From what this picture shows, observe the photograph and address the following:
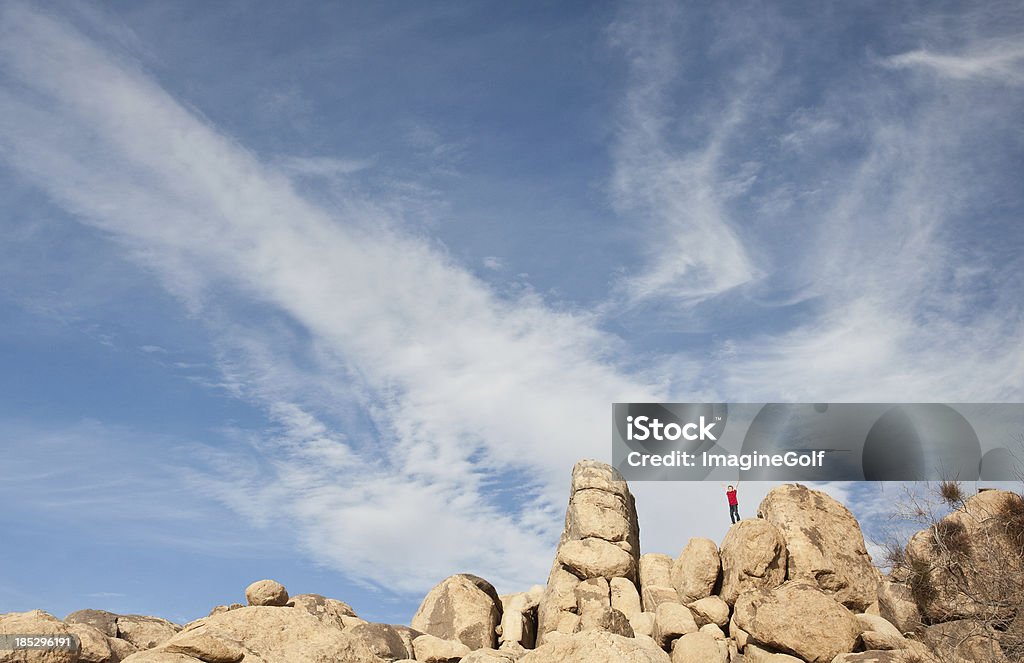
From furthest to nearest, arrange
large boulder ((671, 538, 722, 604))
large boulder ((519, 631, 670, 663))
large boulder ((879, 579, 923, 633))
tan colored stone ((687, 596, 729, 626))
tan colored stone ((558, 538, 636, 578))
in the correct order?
tan colored stone ((558, 538, 636, 578))
large boulder ((671, 538, 722, 604))
tan colored stone ((687, 596, 729, 626))
large boulder ((879, 579, 923, 633))
large boulder ((519, 631, 670, 663))

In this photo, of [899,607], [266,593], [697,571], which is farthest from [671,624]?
[266,593]

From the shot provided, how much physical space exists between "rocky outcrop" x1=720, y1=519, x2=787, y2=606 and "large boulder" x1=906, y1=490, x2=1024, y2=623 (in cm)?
423

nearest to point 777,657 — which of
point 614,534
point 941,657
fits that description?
point 941,657

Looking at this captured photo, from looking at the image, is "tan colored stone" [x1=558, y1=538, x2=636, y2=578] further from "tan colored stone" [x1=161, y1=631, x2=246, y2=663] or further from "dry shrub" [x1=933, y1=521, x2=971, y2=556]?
"tan colored stone" [x1=161, y1=631, x2=246, y2=663]

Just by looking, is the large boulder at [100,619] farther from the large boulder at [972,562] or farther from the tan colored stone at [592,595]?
the large boulder at [972,562]

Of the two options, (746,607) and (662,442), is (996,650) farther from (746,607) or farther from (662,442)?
(662,442)

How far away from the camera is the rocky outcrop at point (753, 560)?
3106 centimetres

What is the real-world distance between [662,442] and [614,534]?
17.0 feet

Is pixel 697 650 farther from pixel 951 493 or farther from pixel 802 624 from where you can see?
pixel 951 493

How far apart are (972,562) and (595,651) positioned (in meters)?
17.7

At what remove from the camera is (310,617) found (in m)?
23.8

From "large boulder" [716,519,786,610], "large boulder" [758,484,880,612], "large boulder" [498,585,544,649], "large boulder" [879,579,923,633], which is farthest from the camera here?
"large boulder" [498,585,544,649]

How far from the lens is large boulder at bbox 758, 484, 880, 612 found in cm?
3122

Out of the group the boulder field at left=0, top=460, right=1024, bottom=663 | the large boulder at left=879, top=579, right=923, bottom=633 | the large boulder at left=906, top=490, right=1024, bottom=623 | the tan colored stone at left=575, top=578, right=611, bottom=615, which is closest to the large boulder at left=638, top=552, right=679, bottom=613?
the boulder field at left=0, top=460, right=1024, bottom=663
